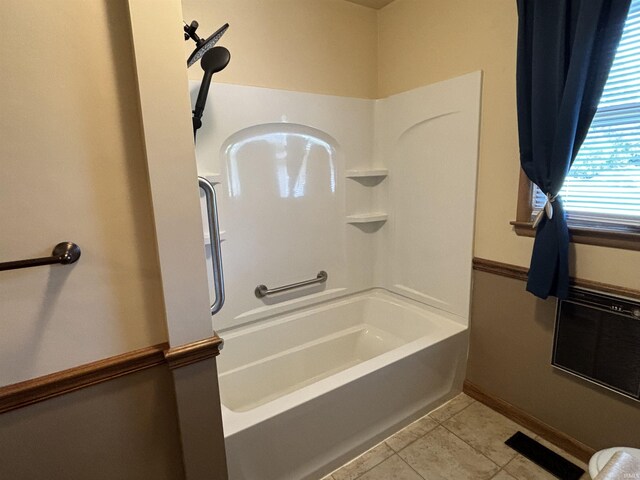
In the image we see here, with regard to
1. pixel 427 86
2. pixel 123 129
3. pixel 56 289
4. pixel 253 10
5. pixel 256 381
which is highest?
pixel 253 10

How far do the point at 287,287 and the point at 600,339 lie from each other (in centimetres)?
166

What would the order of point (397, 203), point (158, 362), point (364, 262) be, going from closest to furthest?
point (158, 362)
point (397, 203)
point (364, 262)

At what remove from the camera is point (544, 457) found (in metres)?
1.68

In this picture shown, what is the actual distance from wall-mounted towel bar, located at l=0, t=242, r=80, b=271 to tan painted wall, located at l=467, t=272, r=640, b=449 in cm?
195

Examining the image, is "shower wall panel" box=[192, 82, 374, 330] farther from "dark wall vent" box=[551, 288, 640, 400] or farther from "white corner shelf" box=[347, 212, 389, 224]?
"dark wall vent" box=[551, 288, 640, 400]

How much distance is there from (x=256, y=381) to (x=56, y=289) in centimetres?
142

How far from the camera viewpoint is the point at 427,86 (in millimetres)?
2098

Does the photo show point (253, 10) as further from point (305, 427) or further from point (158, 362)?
point (305, 427)

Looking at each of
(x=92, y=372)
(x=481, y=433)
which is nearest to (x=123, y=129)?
(x=92, y=372)

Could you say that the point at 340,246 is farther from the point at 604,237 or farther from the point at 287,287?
the point at 604,237

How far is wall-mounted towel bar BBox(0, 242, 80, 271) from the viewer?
816 millimetres

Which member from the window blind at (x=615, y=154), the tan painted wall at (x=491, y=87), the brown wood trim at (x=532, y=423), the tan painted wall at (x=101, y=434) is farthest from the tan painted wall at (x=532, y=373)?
the tan painted wall at (x=101, y=434)

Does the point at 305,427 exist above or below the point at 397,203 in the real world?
below

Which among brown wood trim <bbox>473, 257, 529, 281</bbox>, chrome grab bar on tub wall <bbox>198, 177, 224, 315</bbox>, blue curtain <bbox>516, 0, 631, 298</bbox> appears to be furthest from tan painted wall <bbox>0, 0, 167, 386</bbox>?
brown wood trim <bbox>473, 257, 529, 281</bbox>
